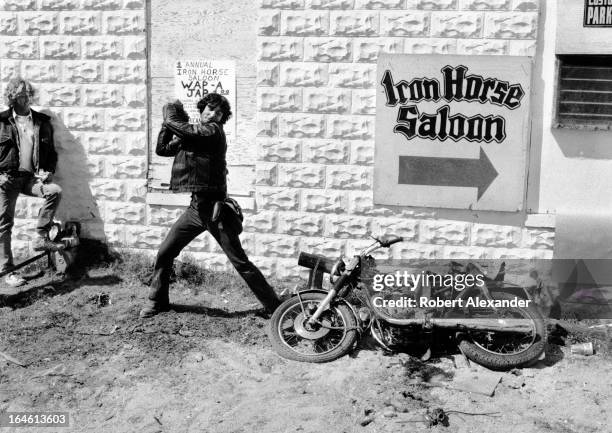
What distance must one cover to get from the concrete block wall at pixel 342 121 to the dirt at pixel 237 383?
1.39 meters

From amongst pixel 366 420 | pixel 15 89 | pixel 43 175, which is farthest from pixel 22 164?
pixel 366 420

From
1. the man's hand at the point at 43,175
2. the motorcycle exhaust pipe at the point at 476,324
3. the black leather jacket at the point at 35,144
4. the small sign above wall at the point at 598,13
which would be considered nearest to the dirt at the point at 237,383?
the motorcycle exhaust pipe at the point at 476,324

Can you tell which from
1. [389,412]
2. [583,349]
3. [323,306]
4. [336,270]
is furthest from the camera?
[583,349]

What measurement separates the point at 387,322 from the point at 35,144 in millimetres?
4582

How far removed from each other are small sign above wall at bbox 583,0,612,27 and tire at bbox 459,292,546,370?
9.92 feet

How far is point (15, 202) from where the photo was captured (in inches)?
360

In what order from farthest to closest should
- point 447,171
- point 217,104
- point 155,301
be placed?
point 447,171
point 155,301
point 217,104

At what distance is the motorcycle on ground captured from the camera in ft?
23.1

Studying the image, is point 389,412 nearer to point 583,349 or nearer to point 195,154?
point 583,349

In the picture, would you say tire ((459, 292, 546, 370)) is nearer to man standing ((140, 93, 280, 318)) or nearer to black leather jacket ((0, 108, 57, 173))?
man standing ((140, 93, 280, 318))

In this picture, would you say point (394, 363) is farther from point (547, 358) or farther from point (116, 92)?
point (116, 92)

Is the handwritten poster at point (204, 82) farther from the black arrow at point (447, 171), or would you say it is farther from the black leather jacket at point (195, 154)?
the black arrow at point (447, 171)

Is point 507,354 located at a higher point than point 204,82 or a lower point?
lower

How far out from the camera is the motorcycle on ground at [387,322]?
704 cm
